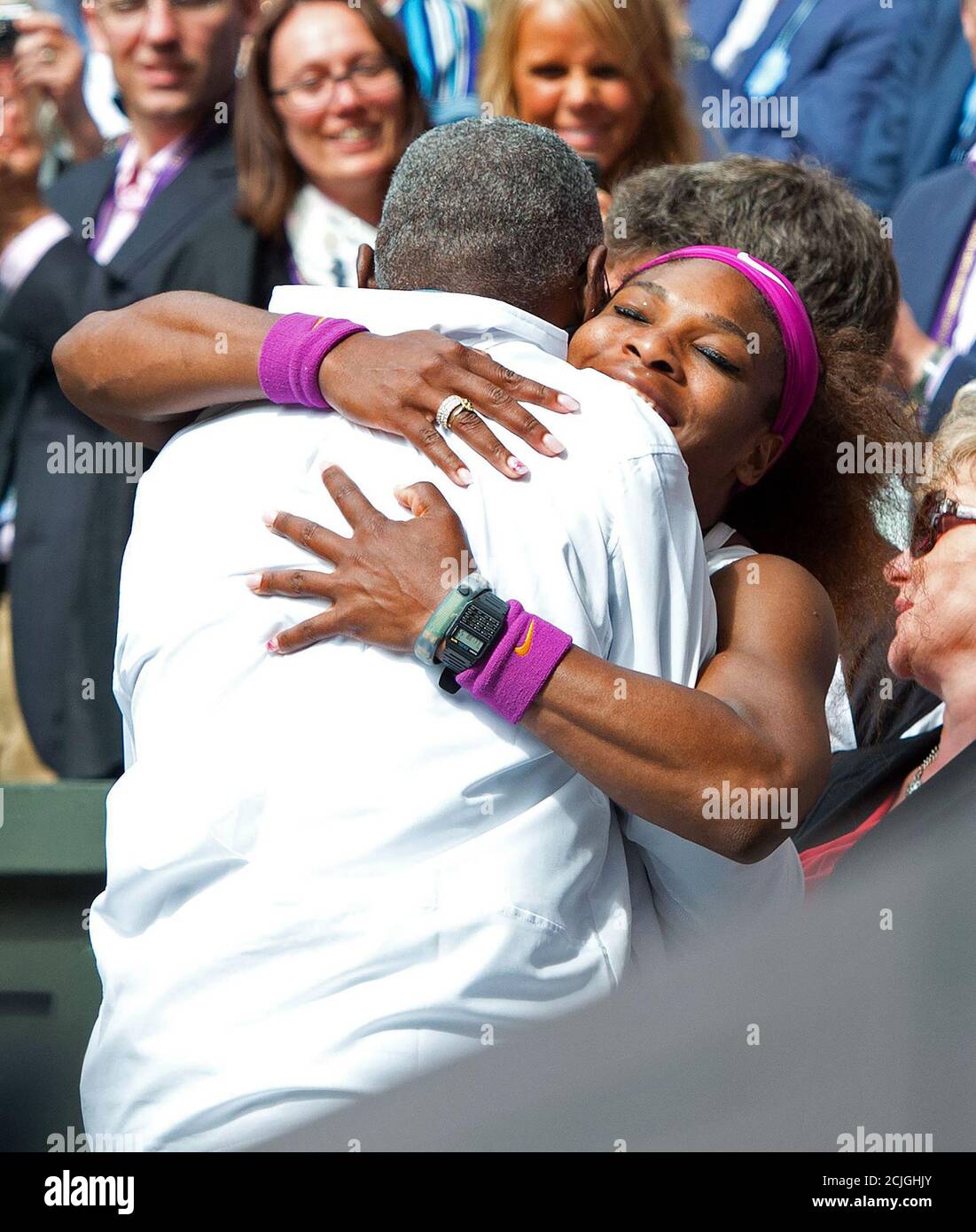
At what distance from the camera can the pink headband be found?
198 centimetres

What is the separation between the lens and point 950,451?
8.47 feet

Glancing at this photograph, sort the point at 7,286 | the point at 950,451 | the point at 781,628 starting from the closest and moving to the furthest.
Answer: the point at 781,628 → the point at 950,451 → the point at 7,286

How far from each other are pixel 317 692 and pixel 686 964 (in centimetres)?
71

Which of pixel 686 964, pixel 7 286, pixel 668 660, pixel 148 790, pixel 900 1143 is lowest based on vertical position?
pixel 900 1143

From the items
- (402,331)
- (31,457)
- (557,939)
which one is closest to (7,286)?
(31,457)

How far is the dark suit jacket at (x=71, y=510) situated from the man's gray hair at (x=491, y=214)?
1.99 meters

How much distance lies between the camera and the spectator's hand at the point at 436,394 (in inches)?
61.3

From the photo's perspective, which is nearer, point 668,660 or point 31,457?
point 668,660

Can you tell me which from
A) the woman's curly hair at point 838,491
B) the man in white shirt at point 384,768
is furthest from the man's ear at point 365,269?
the woman's curly hair at point 838,491

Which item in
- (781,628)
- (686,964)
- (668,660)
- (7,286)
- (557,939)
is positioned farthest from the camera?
(7,286)

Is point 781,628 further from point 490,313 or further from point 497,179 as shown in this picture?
point 497,179

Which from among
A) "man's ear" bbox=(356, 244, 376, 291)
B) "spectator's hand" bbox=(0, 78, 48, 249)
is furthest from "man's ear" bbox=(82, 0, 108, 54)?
"man's ear" bbox=(356, 244, 376, 291)

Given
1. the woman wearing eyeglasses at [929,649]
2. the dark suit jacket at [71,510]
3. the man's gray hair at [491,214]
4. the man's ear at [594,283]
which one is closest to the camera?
the man's gray hair at [491,214]

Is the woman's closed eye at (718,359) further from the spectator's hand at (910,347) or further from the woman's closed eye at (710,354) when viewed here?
the spectator's hand at (910,347)
